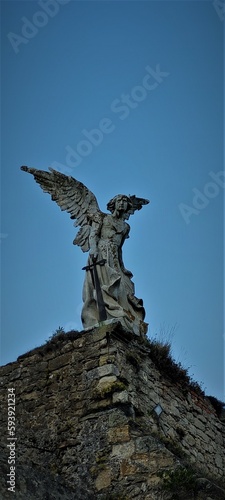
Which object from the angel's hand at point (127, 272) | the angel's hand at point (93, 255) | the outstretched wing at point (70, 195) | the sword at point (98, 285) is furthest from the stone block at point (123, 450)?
the outstretched wing at point (70, 195)

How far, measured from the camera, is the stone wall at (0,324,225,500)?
7281mm

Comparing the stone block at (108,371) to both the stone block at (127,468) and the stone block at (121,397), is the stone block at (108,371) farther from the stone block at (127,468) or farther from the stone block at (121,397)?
the stone block at (127,468)

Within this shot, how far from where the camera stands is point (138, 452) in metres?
7.63

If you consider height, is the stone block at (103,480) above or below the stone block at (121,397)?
below

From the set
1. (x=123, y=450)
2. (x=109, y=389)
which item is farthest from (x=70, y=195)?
(x=123, y=450)

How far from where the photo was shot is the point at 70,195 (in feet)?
36.0

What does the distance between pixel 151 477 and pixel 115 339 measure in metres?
2.08

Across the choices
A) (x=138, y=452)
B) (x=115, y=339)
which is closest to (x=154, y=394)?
(x=115, y=339)

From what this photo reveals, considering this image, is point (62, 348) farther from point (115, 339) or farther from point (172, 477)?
point (172, 477)

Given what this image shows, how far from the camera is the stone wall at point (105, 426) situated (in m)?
7.28

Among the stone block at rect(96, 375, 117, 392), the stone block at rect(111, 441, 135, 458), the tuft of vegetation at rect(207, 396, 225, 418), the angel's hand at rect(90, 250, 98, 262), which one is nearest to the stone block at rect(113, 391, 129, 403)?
the stone block at rect(96, 375, 117, 392)

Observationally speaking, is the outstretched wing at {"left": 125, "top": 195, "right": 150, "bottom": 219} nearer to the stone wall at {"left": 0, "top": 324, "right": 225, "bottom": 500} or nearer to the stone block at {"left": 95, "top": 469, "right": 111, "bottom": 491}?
the stone wall at {"left": 0, "top": 324, "right": 225, "bottom": 500}

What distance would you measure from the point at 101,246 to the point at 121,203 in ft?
2.85

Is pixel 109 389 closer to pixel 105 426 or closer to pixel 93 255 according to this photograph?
pixel 105 426
